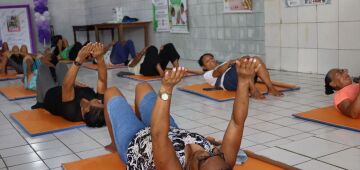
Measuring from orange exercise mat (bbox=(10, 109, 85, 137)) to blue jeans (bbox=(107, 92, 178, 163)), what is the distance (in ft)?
4.27

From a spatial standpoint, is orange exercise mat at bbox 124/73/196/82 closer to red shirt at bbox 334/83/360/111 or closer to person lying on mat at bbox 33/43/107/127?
person lying on mat at bbox 33/43/107/127

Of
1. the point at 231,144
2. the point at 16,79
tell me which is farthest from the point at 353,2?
the point at 16,79

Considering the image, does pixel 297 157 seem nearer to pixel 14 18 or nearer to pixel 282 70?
pixel 282 70

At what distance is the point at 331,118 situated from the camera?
126 inches

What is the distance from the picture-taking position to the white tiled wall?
4.82 metres

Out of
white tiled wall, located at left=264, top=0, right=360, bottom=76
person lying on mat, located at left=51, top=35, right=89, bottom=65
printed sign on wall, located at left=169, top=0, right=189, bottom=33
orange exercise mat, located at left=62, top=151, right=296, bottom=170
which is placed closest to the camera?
orange exercise mat, located at left=62, top=151, right=296, bottom=170

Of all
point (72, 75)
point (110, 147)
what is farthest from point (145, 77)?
point (110, 147)

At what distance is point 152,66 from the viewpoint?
5969 millimetres

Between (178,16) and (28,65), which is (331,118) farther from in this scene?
(178,16)

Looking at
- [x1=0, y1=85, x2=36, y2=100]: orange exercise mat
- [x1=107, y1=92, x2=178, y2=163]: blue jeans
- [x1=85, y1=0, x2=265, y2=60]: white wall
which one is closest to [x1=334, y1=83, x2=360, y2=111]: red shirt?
[x1=107, y1=92, x2=178, y2=163]: blue jeans

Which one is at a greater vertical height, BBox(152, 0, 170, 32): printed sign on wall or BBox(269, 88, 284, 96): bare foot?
BBox(152, 0, 170, 32): printed sign on wall

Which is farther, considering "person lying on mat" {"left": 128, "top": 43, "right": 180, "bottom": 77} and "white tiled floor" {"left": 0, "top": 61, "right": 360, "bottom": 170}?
"person lying on mat" {"left": 128, "top": 43, "right": 180, "bottom": 77}

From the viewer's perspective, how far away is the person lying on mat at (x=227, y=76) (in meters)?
4.25

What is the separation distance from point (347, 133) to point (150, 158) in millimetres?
1747
